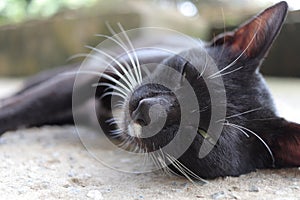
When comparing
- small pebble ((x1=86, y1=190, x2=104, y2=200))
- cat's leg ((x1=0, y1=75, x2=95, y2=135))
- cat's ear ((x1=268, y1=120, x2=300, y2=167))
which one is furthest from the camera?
cat's leg ((x1=0, y1=75, x2=95, y2=135))

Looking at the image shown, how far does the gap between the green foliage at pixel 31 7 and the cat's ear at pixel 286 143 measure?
4342 millimetres

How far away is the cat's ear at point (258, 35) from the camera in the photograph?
4.66 feet

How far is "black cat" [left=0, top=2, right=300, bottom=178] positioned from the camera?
4.03ft

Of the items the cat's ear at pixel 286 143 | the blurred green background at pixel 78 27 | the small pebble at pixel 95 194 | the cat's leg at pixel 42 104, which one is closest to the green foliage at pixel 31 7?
the blurred green background at pixel 78 27

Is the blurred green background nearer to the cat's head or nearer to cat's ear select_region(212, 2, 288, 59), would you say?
cat's ear select_region(212, 2, 288, 59)

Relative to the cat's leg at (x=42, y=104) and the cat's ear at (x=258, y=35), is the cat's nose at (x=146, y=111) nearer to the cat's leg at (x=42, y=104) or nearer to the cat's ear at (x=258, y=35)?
the cat's ear at (x=258, y=35)

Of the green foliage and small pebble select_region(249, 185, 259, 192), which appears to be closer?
small pebble select_region(249, 185, 259, 192)

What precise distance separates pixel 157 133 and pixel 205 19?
431 cm

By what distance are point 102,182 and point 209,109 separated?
397 millimetres

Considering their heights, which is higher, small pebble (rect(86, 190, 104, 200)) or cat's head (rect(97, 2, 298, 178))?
cat's head (rect(97, 2, 298, 178))

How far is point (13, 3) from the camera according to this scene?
606 cm

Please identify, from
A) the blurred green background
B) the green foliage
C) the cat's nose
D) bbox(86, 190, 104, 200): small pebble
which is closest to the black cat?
the cat's nose

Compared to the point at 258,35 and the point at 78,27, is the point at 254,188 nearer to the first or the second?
the point at 258,35

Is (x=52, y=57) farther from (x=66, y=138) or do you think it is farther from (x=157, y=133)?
(x=157, y=133)
